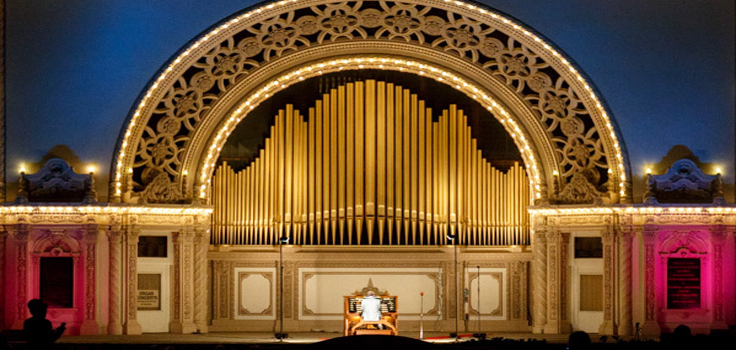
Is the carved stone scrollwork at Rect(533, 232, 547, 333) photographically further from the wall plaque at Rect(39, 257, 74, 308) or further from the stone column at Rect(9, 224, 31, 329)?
the stone column at Rect(9, 224, 31, 329)

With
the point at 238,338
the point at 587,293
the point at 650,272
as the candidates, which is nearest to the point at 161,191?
the point at 238,338

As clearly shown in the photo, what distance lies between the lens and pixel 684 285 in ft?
78.0

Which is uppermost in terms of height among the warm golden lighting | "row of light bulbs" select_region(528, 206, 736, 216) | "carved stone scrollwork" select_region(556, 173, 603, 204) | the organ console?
the warm golden lighting

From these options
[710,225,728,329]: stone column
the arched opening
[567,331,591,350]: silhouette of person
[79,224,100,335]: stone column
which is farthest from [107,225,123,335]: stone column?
[567,331,591,350]: silhouette of person

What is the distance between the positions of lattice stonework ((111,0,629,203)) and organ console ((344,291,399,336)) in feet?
13.2

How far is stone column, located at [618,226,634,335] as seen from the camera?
78.2 ft

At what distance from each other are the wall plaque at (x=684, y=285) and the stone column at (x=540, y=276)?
2.66 meters

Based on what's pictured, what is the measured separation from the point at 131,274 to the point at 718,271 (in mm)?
12136

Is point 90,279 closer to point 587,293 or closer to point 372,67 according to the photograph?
point 372,67

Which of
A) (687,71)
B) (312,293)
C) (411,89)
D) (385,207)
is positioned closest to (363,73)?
(411,89)

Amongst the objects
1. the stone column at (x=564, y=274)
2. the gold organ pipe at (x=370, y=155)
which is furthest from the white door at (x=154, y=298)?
the stone column at (x=564, y=274)

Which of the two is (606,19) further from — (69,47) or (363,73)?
(69,47)

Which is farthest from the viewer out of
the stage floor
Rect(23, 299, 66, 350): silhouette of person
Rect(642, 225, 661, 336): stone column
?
Rect(642, 225, 661, 336): stone column

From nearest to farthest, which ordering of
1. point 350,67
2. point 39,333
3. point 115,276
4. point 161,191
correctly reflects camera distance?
point 39,333, point 115,276, point 161,191, point 350,67
